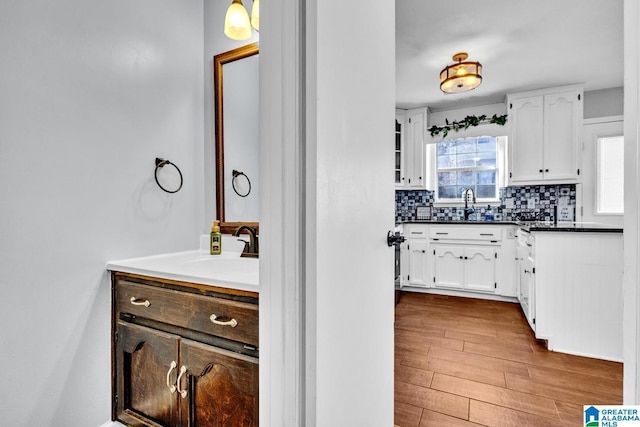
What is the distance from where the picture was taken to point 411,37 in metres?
2.69

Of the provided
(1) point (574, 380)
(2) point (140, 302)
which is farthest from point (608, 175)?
(2) point (140, 302)

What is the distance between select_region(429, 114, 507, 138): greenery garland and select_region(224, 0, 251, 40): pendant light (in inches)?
132

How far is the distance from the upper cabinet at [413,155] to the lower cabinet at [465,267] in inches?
38.2

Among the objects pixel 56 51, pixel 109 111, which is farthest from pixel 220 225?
pixel 56 51

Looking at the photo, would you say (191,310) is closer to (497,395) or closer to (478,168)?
(497,395)

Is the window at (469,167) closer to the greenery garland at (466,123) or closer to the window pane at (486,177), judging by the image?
the window pane at (486,177)

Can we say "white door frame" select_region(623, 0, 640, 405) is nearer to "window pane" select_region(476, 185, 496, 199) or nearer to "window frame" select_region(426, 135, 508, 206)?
"window frame" select_region(426, 135, 508, 206)

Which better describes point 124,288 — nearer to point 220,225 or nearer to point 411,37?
point 220,225

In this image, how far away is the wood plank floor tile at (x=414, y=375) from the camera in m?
1.88

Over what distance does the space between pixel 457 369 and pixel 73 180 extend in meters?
2.34

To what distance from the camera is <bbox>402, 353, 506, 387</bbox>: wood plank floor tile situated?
1.91 metres

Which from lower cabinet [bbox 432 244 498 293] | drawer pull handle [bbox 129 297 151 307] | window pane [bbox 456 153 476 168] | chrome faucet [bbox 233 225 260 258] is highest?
window pane [bbox 456 153 476 168]

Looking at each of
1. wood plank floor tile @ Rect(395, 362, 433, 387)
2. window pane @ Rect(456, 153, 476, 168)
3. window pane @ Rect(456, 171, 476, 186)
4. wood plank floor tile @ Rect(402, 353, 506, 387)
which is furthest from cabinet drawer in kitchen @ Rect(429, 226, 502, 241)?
wood plank floor tile @ Rect(395, 362, 433, 387)
